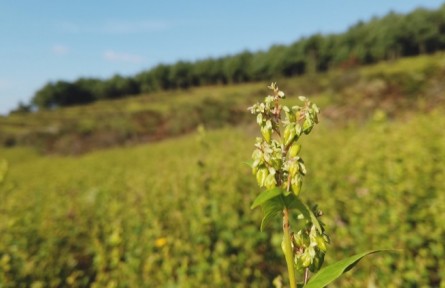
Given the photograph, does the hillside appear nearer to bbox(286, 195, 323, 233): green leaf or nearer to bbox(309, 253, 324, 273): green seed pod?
bbox(309, 253, 324, 273): green seed pod

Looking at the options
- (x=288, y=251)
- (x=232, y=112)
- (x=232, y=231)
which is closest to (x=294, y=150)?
(x=288, y=251)

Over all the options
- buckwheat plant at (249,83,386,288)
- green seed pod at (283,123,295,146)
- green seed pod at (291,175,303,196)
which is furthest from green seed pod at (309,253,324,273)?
green seed pod at (283,123,295,146)

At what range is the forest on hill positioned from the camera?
77.2 meters

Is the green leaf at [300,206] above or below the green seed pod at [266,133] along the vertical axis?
below

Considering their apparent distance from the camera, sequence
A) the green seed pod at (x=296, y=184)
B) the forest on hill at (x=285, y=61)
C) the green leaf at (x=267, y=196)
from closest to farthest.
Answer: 1. the green leaf at (x=267, y=196)
2. the green seed pod at (x=296, y=184)
3. the forest on hill at (x=285, y=61)

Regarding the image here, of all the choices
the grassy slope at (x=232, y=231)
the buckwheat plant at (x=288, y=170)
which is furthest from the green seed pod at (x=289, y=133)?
the grassy slope at (x=232, y=231)

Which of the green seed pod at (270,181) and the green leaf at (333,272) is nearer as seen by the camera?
the green leaf at (333,272)

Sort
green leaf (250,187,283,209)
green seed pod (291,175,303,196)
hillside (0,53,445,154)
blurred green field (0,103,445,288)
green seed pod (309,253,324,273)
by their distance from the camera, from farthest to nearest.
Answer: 1. hillside (0,53,445,154)
2. blurred green field (0,103,445,288)
3. green seed pod (309,253,324,273)
4. green seed pod (291,175,303,196)
5. green leaf (250,187,283,209)

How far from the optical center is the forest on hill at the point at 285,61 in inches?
3041

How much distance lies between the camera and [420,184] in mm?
4633

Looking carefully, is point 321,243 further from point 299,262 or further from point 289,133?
point 289,133

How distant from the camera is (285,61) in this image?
3536 inches

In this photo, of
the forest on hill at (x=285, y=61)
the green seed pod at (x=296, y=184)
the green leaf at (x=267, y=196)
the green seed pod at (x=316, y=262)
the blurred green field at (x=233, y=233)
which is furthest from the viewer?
the forest on hill at (x=285, y=61)

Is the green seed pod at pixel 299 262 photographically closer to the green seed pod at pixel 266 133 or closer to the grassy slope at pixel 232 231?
the green seed pod at pixel 266 133
